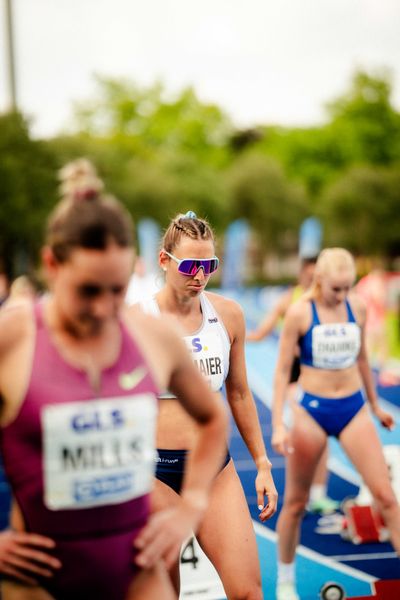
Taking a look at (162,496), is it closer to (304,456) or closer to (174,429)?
(174,429)

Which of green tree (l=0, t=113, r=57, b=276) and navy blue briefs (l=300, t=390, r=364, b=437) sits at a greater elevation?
green tree (l=0, t=113, r=57, b=276)

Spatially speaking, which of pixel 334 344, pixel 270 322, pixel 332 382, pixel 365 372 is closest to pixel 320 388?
pixel 332 382

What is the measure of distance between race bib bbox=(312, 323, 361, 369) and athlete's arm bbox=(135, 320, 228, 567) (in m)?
2.71

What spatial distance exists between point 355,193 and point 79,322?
173 ft

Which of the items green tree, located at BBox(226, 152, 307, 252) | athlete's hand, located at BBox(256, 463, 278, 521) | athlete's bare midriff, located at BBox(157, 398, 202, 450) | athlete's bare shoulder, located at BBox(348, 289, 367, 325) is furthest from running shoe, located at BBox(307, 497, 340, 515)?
Result: green tree, located at BBox(226, 152, 307, 252)

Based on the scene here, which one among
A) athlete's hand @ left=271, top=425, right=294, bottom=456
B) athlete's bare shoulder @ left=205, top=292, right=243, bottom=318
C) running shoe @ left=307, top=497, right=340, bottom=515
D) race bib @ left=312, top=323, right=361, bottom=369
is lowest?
running shoe @ left=307, top=497, right=340, bottom=515

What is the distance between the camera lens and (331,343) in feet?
16.4

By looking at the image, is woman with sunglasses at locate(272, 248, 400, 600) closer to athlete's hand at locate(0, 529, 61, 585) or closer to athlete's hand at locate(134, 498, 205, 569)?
athlete's hand at locate(134, 498, 205, 569)

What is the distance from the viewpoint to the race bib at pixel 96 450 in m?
2.04

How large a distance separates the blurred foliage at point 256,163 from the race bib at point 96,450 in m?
38.2

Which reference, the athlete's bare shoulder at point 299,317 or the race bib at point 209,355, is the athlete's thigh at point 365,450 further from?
the race bib at point 209,355

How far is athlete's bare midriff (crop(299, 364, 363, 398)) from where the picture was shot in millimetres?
5027

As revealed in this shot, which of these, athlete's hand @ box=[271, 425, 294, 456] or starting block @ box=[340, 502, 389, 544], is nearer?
athlete's hand @ box=[271, 425, 294, 456]

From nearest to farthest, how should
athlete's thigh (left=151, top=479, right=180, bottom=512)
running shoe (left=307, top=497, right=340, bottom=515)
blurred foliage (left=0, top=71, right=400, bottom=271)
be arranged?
athlete's thigh (left=151, top=479, right=180, bottom=512) → running shoe (left=307, top=497, right=340, bottom=515) → blurred foliage (left=0, top=71, right=400, bottom=271)
